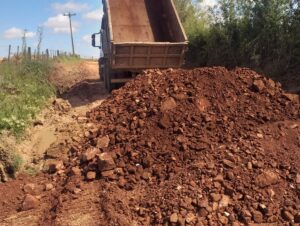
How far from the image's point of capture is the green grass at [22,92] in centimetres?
731

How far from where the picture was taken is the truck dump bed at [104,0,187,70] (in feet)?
30.5

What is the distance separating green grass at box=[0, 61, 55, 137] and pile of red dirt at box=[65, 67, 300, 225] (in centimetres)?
139

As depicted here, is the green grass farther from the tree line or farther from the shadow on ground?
the tree line

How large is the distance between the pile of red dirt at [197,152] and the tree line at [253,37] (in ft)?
11.6

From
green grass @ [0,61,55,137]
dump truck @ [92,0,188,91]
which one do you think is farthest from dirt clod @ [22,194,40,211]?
dump truck @ [92,0,188,91]

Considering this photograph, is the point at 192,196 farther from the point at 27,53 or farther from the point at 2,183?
the point at 27,53

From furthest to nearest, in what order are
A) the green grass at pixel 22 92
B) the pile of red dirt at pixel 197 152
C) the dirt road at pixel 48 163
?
the green grass at pixel 22 92 < the dirt road at pixel 48 163 < the pile of red dirt at pixel 197 152

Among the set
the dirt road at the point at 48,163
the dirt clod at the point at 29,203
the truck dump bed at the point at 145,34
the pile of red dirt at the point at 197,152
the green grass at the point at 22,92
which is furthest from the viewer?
the truck dump bed at the point at 145,34

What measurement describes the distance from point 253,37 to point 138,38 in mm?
3025

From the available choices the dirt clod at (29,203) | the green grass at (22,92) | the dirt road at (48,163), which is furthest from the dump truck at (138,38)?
the dirt clod at (29,203)

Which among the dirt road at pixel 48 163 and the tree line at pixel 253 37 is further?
the tree line at pixel 253 37

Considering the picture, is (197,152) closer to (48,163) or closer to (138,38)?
(48,163)

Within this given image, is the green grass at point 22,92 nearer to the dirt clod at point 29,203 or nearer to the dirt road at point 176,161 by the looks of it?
the dirt road at point 176,161

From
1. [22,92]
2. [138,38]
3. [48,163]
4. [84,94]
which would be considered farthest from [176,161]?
[84,94]
